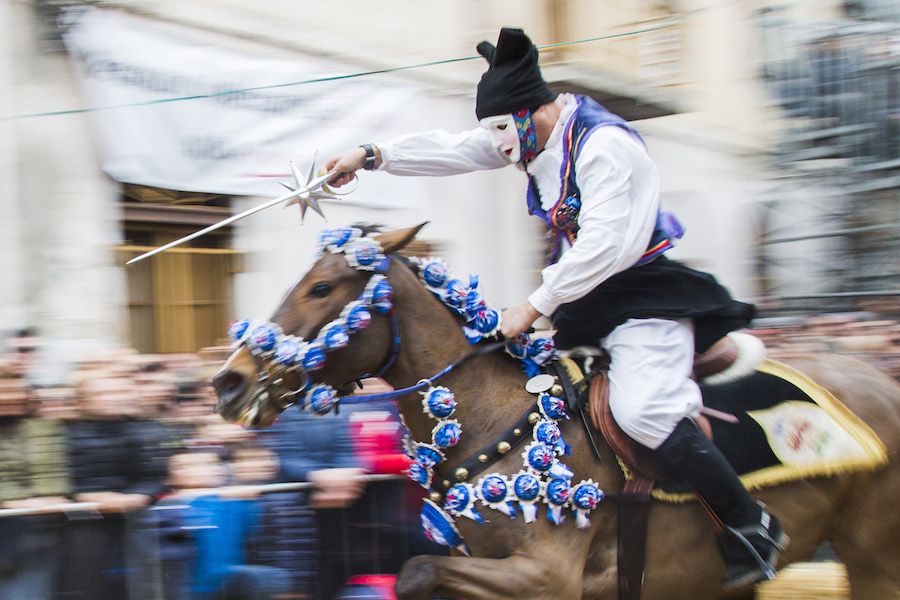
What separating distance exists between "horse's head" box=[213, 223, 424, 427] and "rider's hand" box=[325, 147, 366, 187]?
1.27 feet

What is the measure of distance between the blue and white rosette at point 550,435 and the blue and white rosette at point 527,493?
0.52 feet

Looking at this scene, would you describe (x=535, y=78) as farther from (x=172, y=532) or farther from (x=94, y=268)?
(x=94, y=268)

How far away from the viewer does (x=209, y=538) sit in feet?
14.0

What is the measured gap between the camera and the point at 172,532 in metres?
4.24

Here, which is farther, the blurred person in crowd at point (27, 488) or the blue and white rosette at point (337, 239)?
the blurred person in crowd at point (27, 488)

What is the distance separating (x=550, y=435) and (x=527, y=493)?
24 cm

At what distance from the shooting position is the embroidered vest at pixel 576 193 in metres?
3.65

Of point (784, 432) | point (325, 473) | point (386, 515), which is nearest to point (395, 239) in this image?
point (325, 473)

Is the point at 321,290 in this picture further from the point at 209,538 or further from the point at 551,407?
the point at 209,538

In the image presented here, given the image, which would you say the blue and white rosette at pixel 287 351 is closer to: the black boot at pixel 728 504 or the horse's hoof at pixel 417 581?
the horse's hoof at pixel 417 581

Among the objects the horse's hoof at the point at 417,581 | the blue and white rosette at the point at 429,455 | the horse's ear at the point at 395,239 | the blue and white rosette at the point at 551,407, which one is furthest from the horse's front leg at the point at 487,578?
the horse's ear at the point at 395,239

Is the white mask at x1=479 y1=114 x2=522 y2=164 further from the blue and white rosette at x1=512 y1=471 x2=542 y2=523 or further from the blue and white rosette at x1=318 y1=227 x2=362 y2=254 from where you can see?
the blue and white rosette at x1=512 y1=471 x2=542 y2=523

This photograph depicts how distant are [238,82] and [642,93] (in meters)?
5.76

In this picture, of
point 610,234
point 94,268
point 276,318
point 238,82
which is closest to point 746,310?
point 610,234
